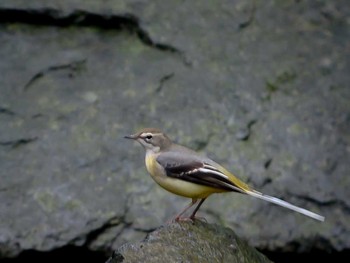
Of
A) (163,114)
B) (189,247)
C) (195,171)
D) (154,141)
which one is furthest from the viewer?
(163,114)

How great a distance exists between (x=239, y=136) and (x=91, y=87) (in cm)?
108

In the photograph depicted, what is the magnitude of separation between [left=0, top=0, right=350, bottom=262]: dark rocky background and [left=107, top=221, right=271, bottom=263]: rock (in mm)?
1405

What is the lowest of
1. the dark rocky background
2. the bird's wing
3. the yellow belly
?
the dark rocky background

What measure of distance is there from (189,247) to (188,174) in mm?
445

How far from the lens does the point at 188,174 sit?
16.1 ft

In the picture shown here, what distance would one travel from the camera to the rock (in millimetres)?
4395

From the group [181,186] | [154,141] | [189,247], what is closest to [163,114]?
[154,141]

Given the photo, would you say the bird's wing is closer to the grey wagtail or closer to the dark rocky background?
the grey wagtail

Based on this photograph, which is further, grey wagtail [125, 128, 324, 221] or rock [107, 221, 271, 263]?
grey wagtail [125, 128, 324, 221]

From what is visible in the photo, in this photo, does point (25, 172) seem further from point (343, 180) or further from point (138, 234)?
point (343, 180)

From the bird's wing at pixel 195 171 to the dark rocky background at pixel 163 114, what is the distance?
133cm

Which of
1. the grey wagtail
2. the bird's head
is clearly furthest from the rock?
the bird's head

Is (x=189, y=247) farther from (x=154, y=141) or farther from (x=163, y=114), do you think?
(x=163, y=114)

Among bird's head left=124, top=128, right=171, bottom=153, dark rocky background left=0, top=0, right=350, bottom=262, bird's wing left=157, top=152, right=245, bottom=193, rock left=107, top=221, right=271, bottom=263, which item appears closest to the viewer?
rock left=107, top=221, right=271, bottom=263
